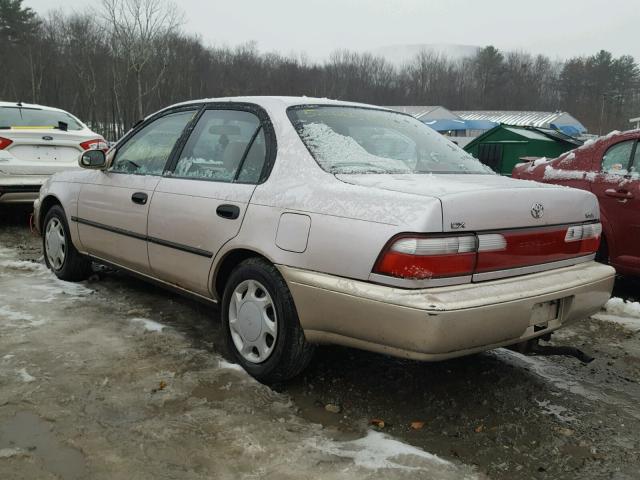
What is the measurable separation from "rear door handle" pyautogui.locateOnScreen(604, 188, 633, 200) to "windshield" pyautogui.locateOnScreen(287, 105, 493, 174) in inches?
83.9

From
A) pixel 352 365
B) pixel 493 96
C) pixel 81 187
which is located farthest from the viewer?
pixel 493 96

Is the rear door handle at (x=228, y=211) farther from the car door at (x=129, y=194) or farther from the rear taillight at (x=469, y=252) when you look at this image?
the rear taillight at (x=469, y=252)

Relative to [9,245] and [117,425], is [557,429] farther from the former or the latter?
[9,245]

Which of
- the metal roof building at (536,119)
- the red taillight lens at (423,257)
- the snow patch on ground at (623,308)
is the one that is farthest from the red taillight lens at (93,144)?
the metal roof building at (536,119)

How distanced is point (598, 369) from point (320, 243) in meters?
2.05

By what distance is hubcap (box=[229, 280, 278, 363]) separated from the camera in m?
2.89

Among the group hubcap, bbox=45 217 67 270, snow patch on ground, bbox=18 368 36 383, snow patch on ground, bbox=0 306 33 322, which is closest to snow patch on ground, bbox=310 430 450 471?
snow patch on ground, bbox=18 368 36 383

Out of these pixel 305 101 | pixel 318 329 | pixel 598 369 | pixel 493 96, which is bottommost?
pixel 598 369

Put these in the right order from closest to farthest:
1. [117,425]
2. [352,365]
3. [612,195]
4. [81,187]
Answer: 1. [117,425]
2. [352,365]
3. [81,187]
4. [612,195]

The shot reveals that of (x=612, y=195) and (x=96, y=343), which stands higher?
(x=612, y=195)

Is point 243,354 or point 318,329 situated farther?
point 243,354

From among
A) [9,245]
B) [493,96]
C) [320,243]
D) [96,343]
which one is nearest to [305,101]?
[320,243]

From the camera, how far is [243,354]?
3.06 metres

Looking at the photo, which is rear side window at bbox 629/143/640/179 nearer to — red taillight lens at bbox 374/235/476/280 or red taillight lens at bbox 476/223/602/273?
red taillight lens at bbox 476/223/602/273
